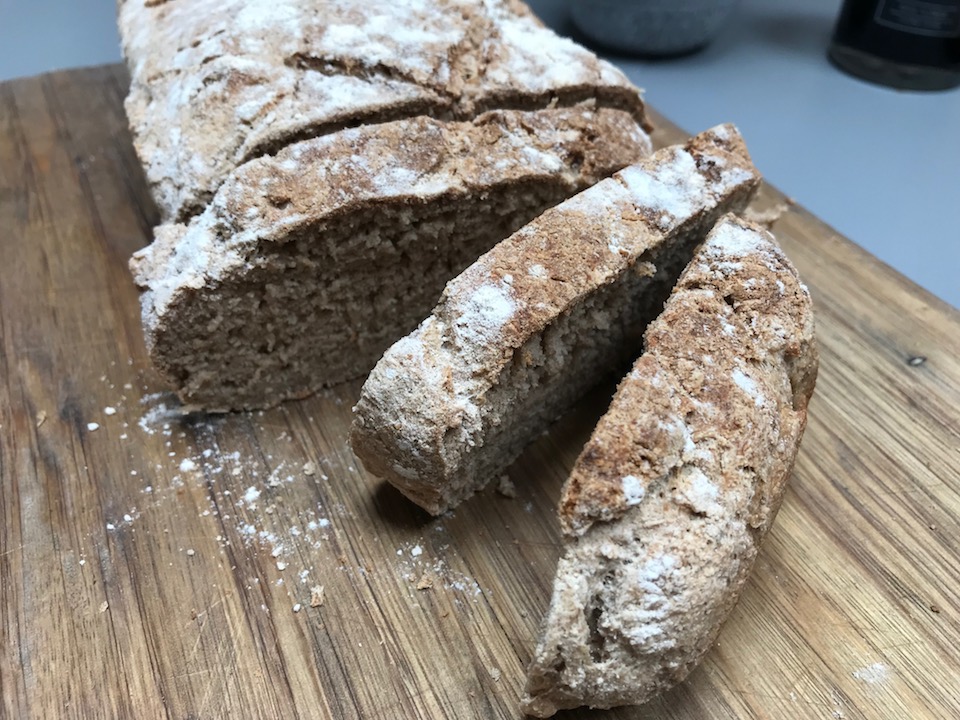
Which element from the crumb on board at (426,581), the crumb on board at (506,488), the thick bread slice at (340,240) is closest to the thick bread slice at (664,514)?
the crumb on board at (426,581)

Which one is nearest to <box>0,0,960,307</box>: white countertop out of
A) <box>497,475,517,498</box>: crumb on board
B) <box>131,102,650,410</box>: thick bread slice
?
<box>131,102,650,410</box>: thick bread slice

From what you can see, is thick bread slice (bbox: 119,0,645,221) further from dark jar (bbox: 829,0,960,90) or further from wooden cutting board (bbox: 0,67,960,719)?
dark jar (bbox: 829,0,960,90)

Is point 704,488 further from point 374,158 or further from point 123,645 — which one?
point 123,645

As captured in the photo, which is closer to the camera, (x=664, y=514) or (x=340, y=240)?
(x=664, y=514)

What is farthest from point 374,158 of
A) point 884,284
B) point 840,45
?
point 840,45

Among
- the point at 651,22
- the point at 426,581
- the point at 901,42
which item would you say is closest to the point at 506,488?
the point at 426,581

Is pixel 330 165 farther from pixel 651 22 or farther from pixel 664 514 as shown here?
pixel 651 22

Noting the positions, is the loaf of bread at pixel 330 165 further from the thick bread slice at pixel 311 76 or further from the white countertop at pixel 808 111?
the white countertop at pixel 808 111
